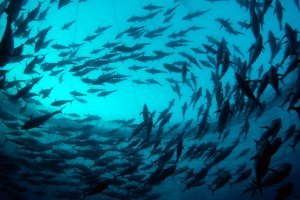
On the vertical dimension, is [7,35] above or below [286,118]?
below

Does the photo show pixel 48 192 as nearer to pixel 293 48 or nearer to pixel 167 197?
pixel 167 197

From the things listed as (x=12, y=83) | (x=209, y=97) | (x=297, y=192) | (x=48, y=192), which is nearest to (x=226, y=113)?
(x=209, y=97)

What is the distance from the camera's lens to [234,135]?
24.3m

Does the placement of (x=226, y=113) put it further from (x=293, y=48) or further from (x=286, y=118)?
(x=286, y=118)

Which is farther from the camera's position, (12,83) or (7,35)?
(12,83)

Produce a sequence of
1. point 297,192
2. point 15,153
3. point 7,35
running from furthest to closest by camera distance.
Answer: point 297,192, point 15,153, point 7,35

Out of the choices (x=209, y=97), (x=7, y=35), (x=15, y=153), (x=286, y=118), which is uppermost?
(x=286, y=118)

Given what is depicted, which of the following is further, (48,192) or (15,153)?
(48,192)

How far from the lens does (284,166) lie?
5625 millimetres

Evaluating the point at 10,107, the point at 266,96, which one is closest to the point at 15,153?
the point at 10,107

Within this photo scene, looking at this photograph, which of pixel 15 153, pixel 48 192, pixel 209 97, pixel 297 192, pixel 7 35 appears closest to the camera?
pixel 7 35

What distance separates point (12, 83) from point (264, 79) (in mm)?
8563

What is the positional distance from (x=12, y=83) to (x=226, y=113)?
26.4 feet

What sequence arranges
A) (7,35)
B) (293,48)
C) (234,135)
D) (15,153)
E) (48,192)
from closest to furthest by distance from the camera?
(7,35)
(293,48)
(15,153)
(234,135)
(48,192)
